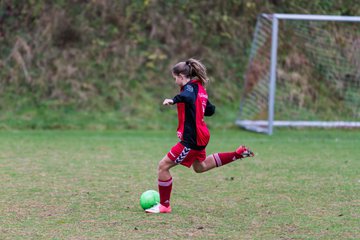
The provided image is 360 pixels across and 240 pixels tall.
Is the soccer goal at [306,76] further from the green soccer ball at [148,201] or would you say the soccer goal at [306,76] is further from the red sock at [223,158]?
the green soccer ball at [148,201]

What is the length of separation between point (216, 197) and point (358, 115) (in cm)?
849

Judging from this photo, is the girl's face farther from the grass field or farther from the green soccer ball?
the grass field

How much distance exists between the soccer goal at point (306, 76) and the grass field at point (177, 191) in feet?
7.74

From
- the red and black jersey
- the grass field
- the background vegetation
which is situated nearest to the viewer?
the grass field

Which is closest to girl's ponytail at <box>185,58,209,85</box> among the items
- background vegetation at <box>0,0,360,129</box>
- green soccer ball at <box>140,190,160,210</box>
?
green soccer ball at <box>140,190,160,210</box>

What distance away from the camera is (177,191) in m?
7.97

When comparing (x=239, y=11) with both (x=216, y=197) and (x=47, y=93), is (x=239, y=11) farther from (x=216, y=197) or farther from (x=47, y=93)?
(x=216, y=197)

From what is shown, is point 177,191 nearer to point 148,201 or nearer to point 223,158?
point 223,158

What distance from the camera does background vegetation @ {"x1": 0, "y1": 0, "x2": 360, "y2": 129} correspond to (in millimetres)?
15781

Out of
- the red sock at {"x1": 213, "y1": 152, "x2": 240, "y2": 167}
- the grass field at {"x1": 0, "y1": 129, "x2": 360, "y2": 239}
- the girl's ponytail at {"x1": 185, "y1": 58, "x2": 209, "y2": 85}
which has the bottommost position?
the grass field at {"x1": 0, "y1": 129, "x2": 360, "y2": 239}

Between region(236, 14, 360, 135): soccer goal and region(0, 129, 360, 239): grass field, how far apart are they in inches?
92.8

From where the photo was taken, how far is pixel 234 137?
13.8m

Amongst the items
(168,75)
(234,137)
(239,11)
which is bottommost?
(234,137)

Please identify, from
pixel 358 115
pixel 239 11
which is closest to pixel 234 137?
pixel 358 115
